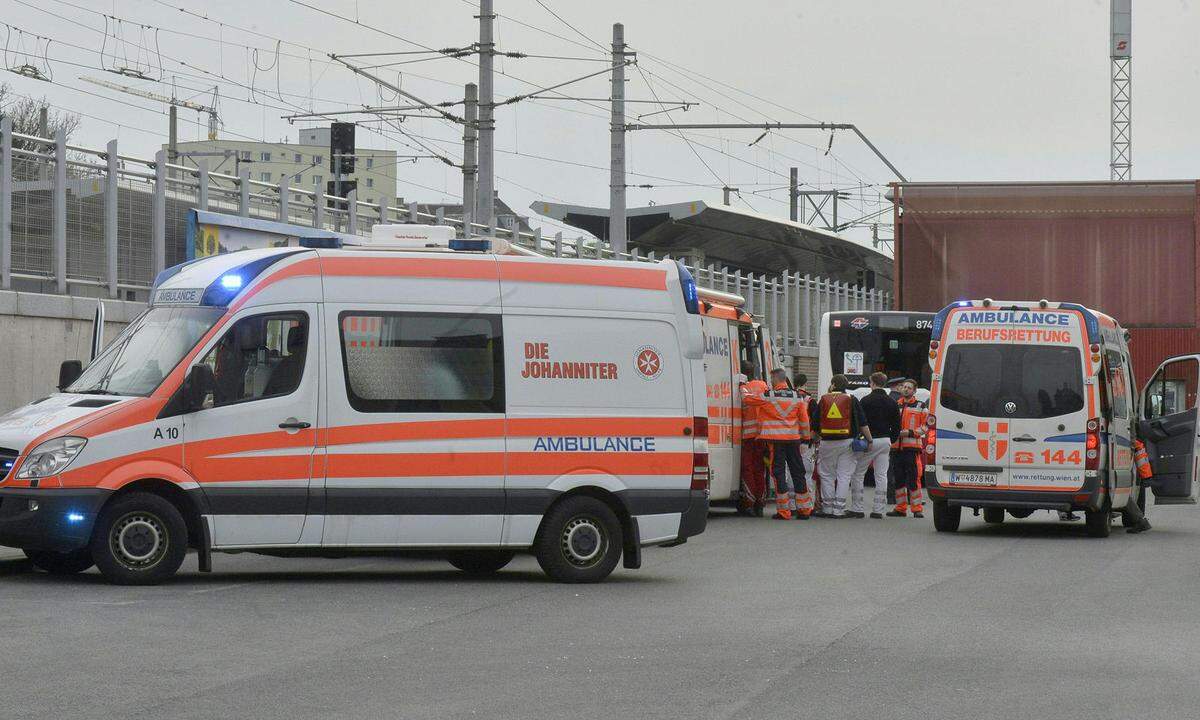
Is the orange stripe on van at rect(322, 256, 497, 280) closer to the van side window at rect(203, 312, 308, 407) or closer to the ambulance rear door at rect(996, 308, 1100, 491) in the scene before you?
the van side window at rect(203, 312, 308, 407)

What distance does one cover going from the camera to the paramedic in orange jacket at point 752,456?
21219 mm

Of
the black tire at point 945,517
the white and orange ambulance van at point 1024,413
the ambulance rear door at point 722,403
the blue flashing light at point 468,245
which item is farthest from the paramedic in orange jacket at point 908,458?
the blue flashing light at point 468,245

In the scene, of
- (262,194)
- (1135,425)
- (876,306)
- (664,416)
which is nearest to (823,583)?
(664,416)

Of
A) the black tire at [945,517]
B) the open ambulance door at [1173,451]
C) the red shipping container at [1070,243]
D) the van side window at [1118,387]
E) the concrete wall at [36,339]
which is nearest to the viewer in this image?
the concrete wall at [36,339]

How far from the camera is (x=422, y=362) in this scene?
12898mm

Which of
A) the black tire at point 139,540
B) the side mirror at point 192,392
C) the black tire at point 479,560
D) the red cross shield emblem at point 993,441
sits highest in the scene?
the side mirror at point 192,392

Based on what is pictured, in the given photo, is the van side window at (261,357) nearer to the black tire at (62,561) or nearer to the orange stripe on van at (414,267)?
the orange stripe on van at (414,267)

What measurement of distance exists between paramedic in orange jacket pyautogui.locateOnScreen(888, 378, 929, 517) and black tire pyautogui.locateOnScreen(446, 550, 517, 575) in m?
9.34

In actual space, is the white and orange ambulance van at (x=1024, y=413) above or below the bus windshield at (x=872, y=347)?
below

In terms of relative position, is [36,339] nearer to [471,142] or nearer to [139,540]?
[139,540]

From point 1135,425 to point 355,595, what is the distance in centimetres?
1127

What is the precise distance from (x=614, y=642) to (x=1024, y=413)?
987cm

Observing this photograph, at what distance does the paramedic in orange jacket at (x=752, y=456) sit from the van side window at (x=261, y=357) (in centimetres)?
931

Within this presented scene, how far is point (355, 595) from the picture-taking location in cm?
1220
